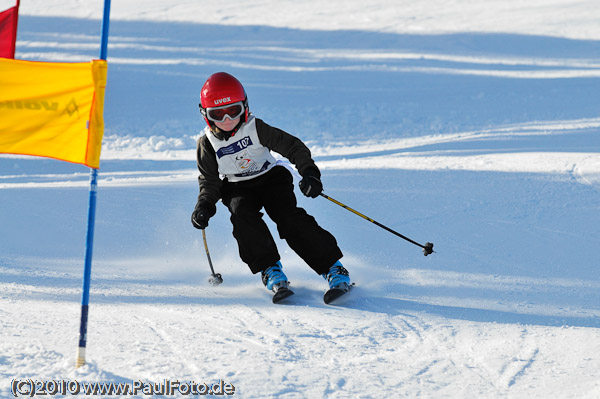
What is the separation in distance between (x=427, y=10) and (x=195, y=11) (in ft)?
27.7

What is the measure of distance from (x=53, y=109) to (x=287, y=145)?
191cm

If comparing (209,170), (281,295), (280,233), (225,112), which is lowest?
(281,295)

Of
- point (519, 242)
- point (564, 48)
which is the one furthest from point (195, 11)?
point (519, 242)

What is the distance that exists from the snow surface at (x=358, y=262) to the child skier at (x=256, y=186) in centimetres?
23

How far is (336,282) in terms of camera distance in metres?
4.37

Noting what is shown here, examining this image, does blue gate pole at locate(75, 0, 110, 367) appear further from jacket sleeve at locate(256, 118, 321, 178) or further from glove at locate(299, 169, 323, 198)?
jacket sleeve at locate(256, 118, 321, 178)

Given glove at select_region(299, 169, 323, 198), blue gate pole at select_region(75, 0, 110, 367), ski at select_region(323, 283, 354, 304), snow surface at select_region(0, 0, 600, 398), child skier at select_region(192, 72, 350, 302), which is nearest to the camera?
blue gate pole at select_region(75, 0, 110, 367)

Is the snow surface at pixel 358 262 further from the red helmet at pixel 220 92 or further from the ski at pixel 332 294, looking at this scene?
the red helmet at pixel 220 92

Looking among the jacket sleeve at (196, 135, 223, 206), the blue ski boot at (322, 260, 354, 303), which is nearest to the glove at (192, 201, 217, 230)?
the jacket sleeve at (196, 135, 223, 206)

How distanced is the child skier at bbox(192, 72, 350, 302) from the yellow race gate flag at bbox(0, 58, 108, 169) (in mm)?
1531

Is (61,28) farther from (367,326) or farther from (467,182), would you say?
(367,326)

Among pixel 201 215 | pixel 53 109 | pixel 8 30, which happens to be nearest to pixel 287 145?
pixel 201 215

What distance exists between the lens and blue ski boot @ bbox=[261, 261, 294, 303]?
4.23 metres

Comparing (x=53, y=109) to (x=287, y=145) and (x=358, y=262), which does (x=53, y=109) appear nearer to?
(x=287, y=145)
